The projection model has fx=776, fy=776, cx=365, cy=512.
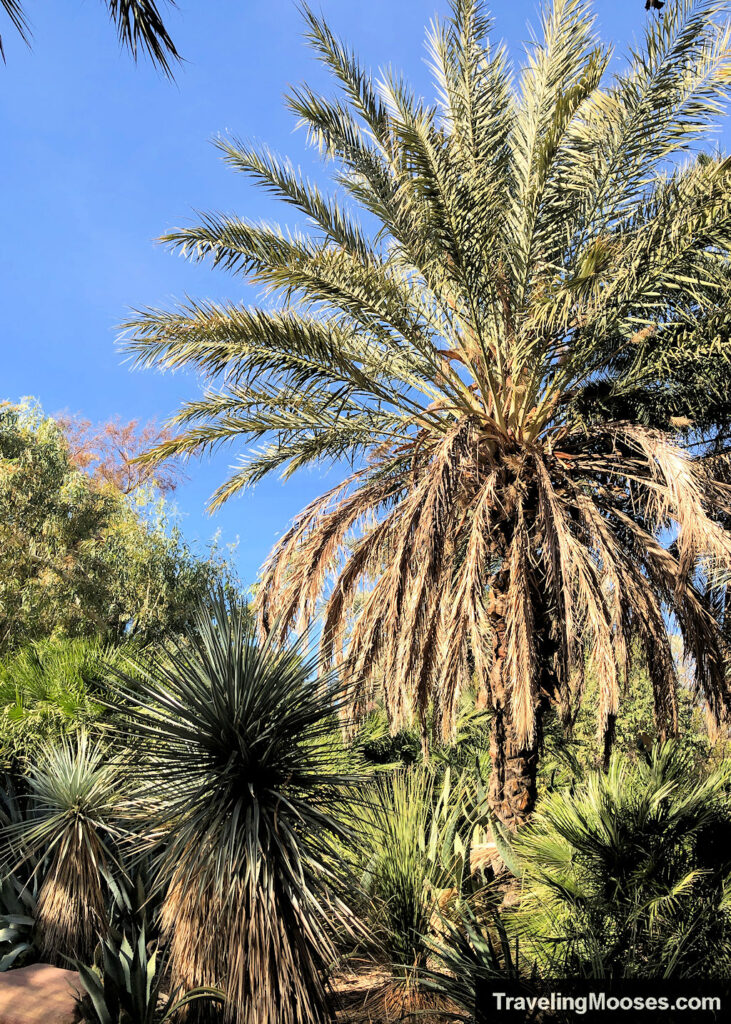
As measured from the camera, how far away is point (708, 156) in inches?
412

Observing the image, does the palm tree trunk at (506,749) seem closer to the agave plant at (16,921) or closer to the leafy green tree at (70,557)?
the agave plant at (16,921)

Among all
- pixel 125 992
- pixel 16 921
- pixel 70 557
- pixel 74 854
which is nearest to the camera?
pixel 125 992

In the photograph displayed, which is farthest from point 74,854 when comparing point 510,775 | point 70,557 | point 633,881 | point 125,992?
point 70,557

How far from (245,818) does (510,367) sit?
228 inches

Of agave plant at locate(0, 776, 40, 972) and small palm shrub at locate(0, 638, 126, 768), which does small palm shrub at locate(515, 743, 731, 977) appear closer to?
agave plant at locate(0, 776, 40, 972)

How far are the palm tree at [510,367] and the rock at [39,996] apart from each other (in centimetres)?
361

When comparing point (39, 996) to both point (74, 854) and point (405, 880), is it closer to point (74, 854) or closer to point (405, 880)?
point (74, 854)

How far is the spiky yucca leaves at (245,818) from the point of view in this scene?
552 cm

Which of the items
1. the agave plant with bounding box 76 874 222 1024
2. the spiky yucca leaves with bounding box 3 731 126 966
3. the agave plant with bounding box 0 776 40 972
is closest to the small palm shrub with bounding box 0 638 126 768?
the spiky yucca leaves with bounding box 3 731 126 966

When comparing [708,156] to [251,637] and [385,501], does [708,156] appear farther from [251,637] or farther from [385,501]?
[251,637]

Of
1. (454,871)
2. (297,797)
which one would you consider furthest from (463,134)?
(454,871)

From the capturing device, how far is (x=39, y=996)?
6.62 m

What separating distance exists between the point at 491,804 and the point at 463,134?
25.3 feet

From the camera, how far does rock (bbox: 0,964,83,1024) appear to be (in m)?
6.29
